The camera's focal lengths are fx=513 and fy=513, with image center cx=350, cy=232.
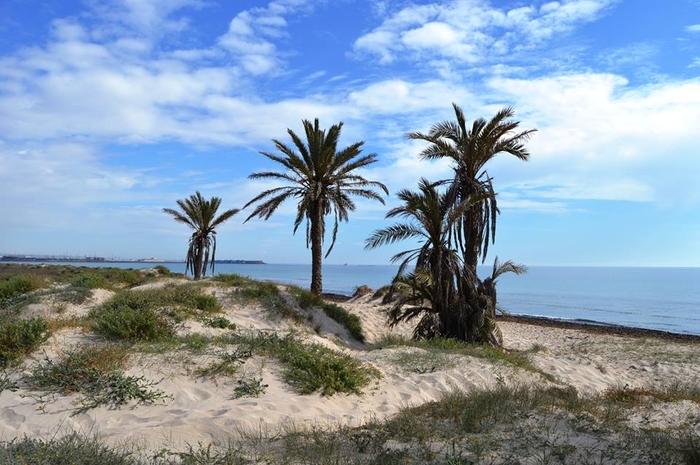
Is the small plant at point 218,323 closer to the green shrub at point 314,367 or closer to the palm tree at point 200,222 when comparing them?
the green shrub at point 314,367

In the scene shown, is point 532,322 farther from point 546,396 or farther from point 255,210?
point 546,396

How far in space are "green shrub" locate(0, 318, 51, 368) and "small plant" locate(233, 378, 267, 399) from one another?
136 inches

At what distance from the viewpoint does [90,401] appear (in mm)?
6621

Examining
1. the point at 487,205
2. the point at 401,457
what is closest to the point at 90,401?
the point at 401,457

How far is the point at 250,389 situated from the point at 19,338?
3935mm

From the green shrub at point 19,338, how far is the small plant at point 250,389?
3459mm

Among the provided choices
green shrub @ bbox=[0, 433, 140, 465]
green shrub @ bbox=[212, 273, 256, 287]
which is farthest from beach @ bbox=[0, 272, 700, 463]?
green shrub @ bbox=[212, 273, 256, 287]

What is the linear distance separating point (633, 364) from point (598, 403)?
869 cm

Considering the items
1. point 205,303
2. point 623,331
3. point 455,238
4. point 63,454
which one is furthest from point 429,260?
point 623,331

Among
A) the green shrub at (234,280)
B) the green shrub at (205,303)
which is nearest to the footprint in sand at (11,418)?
the green shrub at (205,303)

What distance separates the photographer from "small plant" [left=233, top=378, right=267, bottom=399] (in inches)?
284

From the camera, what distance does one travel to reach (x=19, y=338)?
8125mm

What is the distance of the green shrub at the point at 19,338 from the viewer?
7.77m

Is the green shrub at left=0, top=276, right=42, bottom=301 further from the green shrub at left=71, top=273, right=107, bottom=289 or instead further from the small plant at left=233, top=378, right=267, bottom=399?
the small plant at left=233, top=378, right=267, bottom=399
